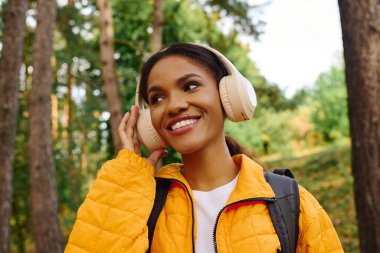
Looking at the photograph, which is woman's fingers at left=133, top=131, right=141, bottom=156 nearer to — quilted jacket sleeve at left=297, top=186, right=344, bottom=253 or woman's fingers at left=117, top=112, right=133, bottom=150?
woman's fingers at left=117, top=112, right=133, bottom=150

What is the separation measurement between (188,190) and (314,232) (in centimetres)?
54

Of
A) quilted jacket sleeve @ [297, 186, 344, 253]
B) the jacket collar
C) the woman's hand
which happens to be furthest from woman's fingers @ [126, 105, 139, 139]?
quilted jacket sleeve @ [297, 186, 344, 253]

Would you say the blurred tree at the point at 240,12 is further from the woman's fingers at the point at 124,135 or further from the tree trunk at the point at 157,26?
the woman's fingers at the point at 124,135

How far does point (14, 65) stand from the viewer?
622 centimetres

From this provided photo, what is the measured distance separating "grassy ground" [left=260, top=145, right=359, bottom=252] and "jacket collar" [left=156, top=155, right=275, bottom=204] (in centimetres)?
860

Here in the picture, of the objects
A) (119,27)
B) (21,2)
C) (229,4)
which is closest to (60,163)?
(119,27)

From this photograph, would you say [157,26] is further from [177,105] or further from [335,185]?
[335,185]

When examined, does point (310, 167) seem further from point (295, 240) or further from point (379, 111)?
point (295, 240)

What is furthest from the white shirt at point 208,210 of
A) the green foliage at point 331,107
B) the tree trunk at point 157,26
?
the green foliage at point 331,107

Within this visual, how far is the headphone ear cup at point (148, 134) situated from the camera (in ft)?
6.52

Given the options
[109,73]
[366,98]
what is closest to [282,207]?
[366,98]

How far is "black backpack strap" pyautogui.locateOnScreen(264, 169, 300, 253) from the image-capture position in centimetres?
172

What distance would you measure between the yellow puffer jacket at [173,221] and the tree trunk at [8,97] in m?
4.74

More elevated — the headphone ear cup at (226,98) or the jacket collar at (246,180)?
the headphone ear cup at (226,98)
